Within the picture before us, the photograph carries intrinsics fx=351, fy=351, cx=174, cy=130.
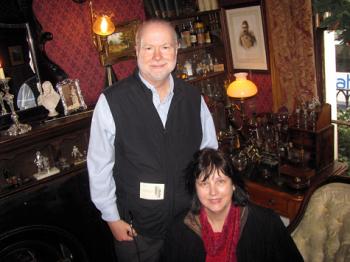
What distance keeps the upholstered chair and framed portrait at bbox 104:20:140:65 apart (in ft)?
6.04

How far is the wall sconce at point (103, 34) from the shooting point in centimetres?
260

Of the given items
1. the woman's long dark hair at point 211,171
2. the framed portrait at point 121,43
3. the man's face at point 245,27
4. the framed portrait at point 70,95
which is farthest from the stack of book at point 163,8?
the woman's long dark hair at point 211,171

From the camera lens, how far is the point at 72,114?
2.49m

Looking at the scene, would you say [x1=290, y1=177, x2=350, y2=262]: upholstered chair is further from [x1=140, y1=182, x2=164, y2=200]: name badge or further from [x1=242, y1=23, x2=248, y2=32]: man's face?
[x1=242, y1=23, x2=248, y2=32]: man's face

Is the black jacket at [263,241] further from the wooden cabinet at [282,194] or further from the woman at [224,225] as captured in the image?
the wooden cabinet at [282,194]

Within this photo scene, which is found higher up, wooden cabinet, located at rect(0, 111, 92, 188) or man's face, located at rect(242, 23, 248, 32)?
man's face, located at rect(242, 23, 248, 32)

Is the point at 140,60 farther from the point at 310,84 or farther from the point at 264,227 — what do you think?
the point at 310,84

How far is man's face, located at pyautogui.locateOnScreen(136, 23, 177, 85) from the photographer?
1.70m

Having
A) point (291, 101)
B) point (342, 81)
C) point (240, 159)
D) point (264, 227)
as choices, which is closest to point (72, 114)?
point (240, 159)

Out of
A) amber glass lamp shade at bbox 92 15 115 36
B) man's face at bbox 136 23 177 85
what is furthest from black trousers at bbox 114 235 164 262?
amber glass lamp shade at bbox 92 15 115 36

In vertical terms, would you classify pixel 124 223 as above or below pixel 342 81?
below

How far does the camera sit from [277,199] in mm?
2551

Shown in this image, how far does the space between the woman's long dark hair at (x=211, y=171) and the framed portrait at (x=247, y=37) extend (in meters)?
1.84

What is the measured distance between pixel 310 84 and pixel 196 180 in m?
1.72
